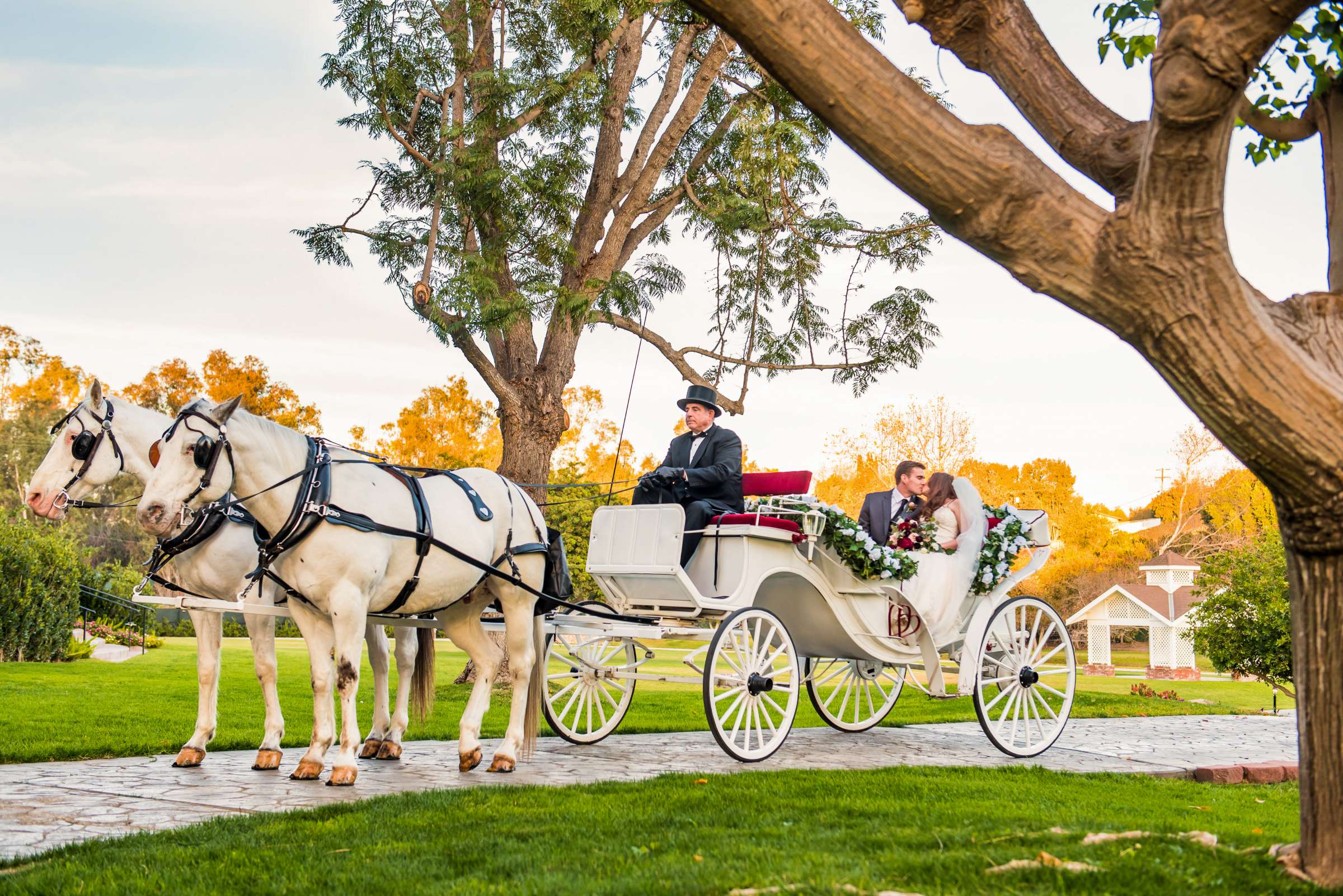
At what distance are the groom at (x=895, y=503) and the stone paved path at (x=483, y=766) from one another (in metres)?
1.72

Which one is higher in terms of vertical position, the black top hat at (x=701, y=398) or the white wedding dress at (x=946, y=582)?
the black top hat at (x=701, y=398)

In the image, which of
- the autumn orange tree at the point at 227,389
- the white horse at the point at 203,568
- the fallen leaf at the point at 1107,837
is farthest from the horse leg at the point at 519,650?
the autumn orange tree at the point at 227,389

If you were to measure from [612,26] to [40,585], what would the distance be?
1130 centimetres

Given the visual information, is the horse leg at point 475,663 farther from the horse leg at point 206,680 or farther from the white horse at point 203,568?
the horse leg at point 206,680

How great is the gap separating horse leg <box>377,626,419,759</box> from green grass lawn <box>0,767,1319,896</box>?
1.79 metres

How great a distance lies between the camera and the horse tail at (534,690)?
7.55 meters

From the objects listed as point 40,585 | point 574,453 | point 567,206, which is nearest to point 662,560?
point 567,206

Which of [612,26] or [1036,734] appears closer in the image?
[1036,734]

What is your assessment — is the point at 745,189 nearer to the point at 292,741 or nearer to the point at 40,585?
the point at 292,741

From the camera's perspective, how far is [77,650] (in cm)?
1706

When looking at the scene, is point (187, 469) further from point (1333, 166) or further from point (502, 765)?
point (1333, 166)

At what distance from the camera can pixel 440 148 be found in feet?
38.9

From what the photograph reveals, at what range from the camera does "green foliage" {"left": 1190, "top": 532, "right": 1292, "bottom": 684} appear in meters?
14.8

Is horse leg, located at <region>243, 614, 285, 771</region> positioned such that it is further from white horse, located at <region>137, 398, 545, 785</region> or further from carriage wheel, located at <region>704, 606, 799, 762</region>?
carriage wheel, located at <region>704, 606, 799, 762</region>
